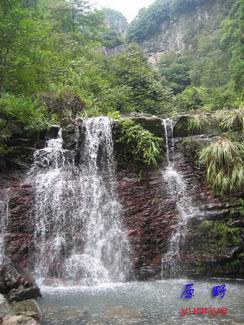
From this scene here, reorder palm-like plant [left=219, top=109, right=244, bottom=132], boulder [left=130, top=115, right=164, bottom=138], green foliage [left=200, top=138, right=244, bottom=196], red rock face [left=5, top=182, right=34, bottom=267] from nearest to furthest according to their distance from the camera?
red rock face [left=5, top=182, right=34, bottom=267] < green foliage [left=200, top=138, right=244, bottom=196] < palm-like plant [left=219, top=109, right=244, bottom=132] < boulder [left=130, top=115, right=164, bottom=138]

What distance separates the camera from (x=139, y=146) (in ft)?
37.9

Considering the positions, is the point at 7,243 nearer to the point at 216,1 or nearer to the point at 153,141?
the point at 153,141

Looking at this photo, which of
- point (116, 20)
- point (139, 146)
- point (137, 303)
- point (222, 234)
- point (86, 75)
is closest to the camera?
point (137, 303)

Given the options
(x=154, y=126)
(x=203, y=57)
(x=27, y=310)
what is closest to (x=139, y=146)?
(x=154, y=126)

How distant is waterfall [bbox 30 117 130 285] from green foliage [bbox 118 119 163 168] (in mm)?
486

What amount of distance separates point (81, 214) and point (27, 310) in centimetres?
430

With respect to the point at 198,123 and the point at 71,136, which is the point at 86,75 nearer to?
the point at 71,136

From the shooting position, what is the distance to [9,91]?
42.9 feet

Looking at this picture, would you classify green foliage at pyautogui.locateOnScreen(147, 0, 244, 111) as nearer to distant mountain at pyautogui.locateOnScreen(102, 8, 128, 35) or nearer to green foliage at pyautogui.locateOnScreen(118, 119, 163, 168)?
green foliage at pyautogui.locateOnScreen(118, 119, 163, 168)

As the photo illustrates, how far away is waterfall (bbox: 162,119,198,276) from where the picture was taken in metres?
9.34

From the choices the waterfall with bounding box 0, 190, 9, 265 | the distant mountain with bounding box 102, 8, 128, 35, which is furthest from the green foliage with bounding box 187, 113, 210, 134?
the distant mountain with bounding box 102, 8, 128, 35

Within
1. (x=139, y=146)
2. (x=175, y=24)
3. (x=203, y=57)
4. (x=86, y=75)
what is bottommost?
(x=139, y=146)

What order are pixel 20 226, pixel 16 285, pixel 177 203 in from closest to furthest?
pixel 16 285 < pixel 20 226 < pixel 177 203

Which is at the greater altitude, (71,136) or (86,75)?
(86,75)
